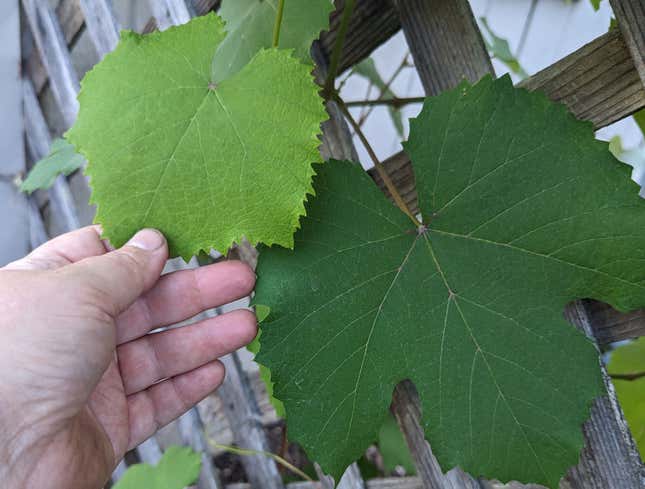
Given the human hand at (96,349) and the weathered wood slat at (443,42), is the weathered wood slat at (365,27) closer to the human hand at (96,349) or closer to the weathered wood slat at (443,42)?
the weathered wood slat at (443,42)

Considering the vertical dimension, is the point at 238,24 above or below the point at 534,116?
above

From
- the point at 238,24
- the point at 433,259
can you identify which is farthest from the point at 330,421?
the point at 238,24

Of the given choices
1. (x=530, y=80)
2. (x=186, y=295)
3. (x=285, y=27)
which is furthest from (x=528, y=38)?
(x=186, y=295)

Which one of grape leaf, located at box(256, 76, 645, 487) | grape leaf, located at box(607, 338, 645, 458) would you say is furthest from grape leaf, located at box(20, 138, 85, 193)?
grape leaf, located at box(607, 338, 645, 458)

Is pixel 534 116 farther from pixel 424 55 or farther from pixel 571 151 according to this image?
pixel 424 55

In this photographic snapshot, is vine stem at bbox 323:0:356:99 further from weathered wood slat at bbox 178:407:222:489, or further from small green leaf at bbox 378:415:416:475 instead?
weathered wood slat at bbox 178:407:222:489

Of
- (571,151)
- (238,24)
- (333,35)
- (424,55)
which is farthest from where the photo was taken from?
(333,35)

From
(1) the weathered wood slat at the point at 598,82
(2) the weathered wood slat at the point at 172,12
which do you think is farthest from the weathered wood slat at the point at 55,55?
(1) the weathered wood slat at the point at 598,82
